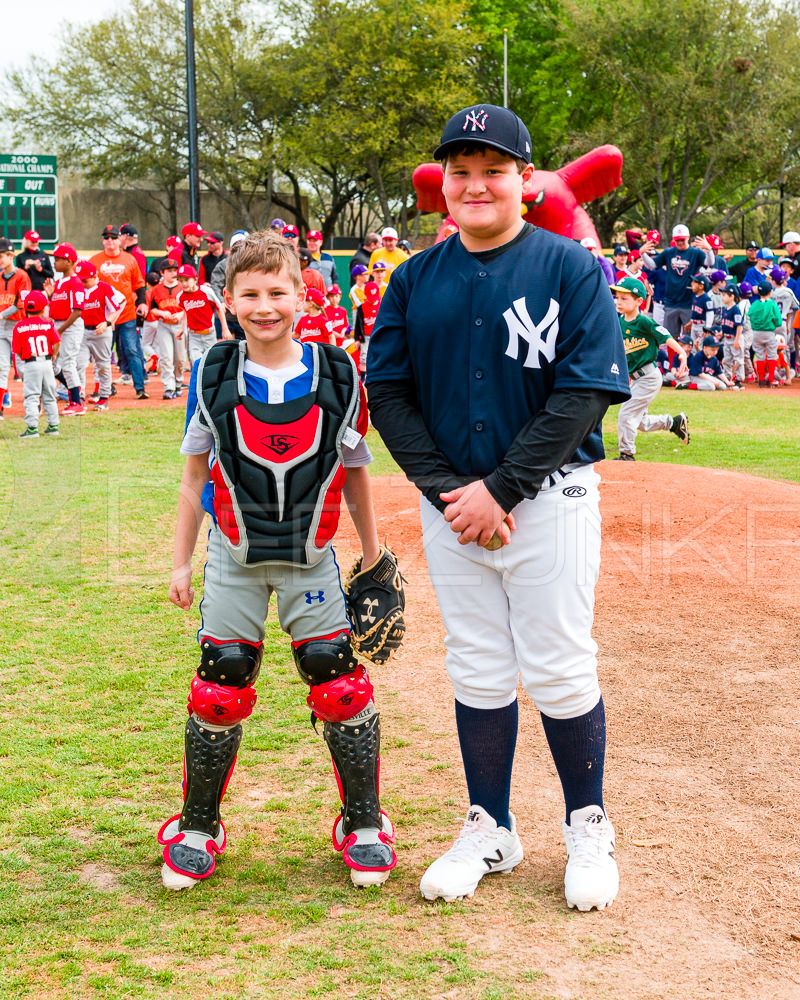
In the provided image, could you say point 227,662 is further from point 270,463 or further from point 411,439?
point 411,439

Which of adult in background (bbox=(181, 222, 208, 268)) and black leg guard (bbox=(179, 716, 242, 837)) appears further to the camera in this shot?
adult in background (bbox=(181, 222, 208, 268))

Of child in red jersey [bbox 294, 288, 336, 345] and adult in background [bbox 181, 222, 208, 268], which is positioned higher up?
adult in background [bbox 181, 222, 208, 268]

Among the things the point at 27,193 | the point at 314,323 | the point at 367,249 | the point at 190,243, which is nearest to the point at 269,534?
the point at 314,323

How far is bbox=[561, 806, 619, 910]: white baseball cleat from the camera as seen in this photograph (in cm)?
284

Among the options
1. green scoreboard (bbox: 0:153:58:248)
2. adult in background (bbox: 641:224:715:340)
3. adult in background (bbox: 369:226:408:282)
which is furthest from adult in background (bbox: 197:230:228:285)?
adult in background (bbox: 641:224:715:340)

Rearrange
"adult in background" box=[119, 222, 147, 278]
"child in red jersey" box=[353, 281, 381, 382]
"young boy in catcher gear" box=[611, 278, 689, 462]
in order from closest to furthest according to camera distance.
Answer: "young boy in catcher gear" box=[611, 278, 689, 462]
"child in red jersey" box=[353, 281, 381, 382]
"adult in background" box=[119, 222, 147, 278]

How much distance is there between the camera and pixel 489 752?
3.11m

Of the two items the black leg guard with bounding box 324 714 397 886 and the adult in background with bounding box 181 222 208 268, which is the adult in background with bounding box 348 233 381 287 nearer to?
the adult in background with bounding box 181 222 208 268

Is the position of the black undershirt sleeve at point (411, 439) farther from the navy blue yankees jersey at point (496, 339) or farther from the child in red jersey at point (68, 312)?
the child in red jersey at point (68, 312)

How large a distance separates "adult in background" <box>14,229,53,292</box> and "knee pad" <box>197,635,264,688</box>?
466 inches

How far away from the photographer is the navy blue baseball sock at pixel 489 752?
309cm

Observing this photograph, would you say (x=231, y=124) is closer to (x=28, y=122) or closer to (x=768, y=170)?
(x=28, y=122)

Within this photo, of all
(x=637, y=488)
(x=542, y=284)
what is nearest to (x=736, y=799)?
(x=542, y=284)

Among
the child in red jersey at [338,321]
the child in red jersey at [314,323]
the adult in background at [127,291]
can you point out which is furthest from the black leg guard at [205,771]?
the adult in background at [127,291]
